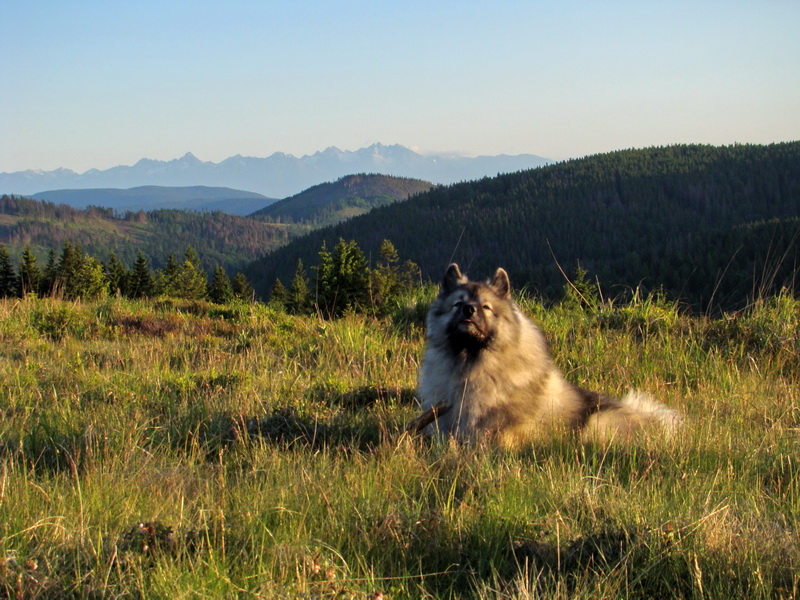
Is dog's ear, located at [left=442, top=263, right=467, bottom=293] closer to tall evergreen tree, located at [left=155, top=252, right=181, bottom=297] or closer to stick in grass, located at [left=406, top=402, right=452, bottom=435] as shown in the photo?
stick in grass, located at [left=406, top=402, right=452, bottom=435]

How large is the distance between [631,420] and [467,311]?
1.54 metres

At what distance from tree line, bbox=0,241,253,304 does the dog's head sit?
882 cm

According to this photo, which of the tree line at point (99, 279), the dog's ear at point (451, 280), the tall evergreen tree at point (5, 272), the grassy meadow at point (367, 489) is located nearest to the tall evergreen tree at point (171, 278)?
the tree line at point (99, 279)

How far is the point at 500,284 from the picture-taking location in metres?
5.49

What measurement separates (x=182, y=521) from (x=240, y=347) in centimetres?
614

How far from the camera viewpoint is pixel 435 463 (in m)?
4.20

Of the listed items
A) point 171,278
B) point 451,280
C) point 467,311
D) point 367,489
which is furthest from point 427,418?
point 171,278

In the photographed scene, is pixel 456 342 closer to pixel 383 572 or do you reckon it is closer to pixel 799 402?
pixel 383 572

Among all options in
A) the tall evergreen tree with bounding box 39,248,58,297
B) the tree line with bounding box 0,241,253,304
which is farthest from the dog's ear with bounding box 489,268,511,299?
the tall evergreen tree with bounding box 39,248,58,297

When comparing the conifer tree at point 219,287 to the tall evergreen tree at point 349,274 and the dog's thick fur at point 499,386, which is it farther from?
the dog's thick fur at point 499,386

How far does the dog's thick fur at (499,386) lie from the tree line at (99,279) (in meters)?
8.99

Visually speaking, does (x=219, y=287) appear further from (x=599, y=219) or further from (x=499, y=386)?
(x=599, y=219)

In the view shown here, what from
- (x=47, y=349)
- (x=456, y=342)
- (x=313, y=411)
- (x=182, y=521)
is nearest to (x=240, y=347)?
(x=47, y=349)

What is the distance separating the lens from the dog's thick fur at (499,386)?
16.1 ft
